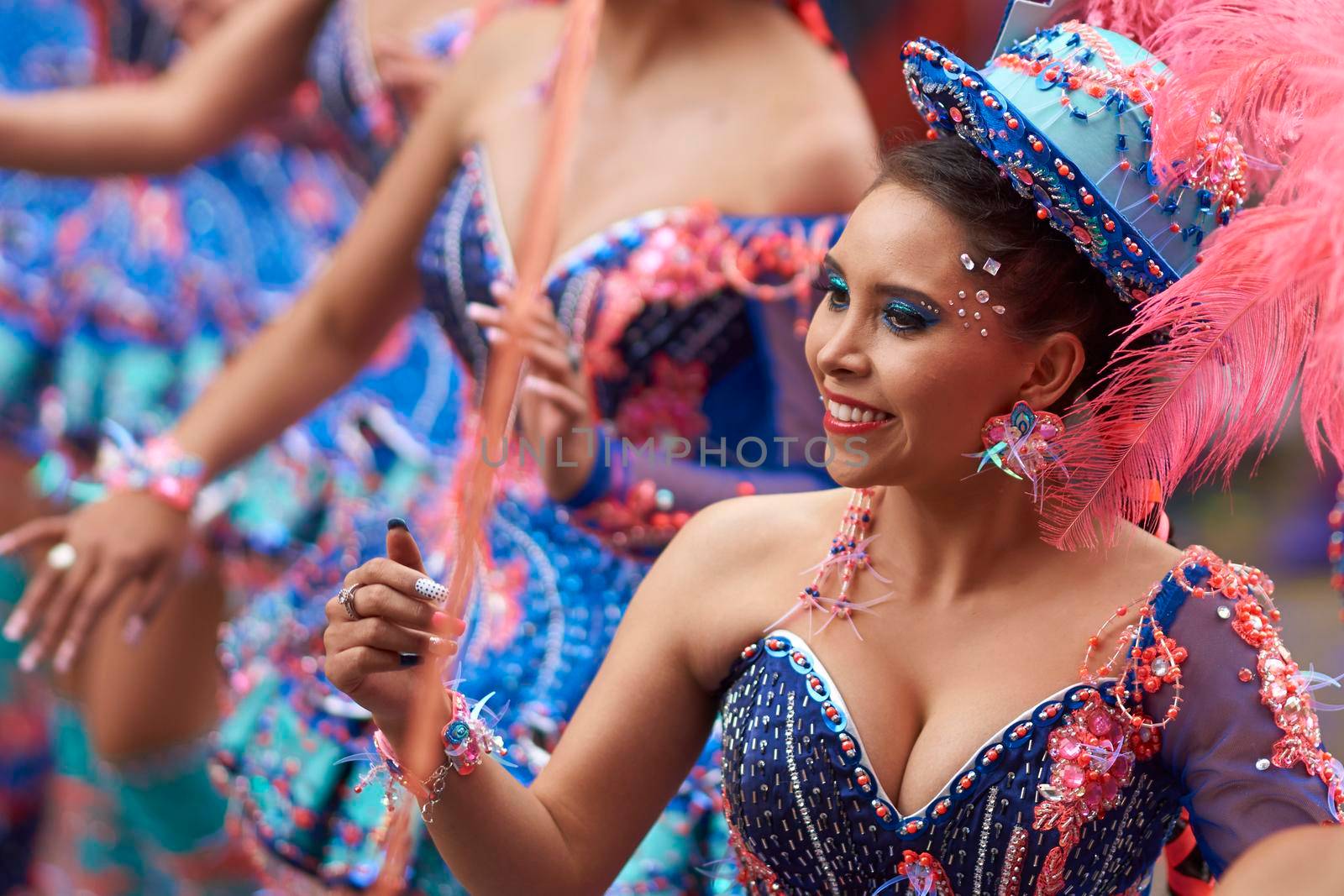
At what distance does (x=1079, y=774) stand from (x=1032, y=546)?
18 cm

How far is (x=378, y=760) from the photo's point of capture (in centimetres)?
122

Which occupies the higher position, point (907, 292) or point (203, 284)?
point (907, 292)

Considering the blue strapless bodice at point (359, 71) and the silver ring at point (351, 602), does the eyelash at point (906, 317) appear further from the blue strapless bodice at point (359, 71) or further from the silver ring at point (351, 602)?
the blue strapless bodice at point (359, 71)

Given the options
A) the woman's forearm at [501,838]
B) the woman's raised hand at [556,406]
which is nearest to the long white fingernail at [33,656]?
the woman's raised hand at [556,406]

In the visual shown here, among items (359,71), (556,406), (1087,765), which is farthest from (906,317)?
(359,71)

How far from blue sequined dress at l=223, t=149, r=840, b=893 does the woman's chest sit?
45cm

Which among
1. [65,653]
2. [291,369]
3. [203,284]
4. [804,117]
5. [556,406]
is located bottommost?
[203,284]

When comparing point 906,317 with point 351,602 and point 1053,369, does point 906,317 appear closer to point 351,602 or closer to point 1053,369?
point 1053,369

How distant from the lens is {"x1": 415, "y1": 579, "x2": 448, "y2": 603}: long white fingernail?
3.75ft

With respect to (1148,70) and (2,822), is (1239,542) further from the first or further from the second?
(2,822)

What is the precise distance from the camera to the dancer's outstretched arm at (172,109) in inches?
95.9

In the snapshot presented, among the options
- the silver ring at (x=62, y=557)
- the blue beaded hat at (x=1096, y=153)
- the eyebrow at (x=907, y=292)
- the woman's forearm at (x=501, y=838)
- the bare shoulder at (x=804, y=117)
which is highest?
the blue beaded hat at (x=1096, y=153)

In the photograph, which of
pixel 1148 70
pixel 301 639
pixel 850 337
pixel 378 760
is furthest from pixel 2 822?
pixel 1148 70

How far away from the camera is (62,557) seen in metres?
1.91
